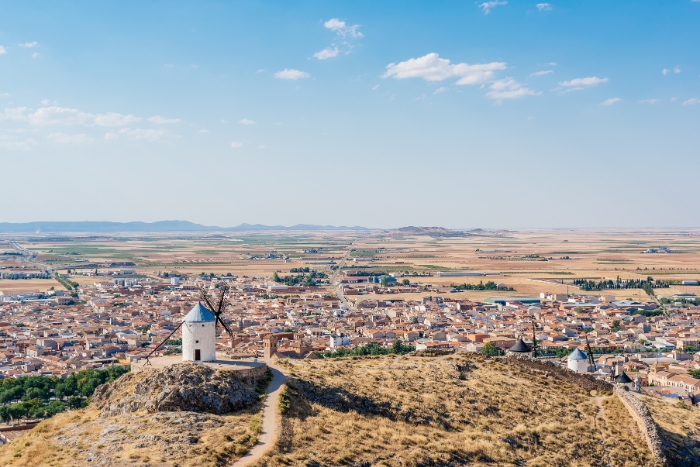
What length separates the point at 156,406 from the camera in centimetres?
2006

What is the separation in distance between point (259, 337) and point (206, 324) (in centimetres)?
4202

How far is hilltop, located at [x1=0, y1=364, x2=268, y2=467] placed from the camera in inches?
663

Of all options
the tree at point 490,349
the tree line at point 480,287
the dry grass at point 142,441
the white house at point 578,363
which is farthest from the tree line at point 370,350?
the tree line at point 480,287

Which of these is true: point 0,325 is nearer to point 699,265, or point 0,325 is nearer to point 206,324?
point 206,324

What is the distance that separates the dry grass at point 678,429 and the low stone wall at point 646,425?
49 cm

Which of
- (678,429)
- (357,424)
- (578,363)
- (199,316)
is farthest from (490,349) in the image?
(357,424)

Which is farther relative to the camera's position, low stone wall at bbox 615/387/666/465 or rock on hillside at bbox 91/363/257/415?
low stone wall at bbox 615/387/666/465

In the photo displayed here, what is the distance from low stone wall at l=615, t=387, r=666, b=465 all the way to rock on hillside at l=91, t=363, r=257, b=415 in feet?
44.4

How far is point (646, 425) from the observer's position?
24719 mm

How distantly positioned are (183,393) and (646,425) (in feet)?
52.8

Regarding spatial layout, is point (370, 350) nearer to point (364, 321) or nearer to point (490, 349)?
point (490, 349)

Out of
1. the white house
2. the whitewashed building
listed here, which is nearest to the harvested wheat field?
the whitewashed building

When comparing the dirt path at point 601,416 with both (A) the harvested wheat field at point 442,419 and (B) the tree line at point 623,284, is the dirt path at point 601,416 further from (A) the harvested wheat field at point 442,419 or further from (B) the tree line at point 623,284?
(B) the tree line at point 623,284

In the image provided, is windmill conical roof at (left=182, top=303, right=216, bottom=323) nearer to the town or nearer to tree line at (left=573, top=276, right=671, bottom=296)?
the town
